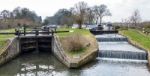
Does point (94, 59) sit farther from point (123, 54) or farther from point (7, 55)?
point (7, 55)

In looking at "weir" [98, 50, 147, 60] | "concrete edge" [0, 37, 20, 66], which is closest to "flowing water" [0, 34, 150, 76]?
"concrete edge" [0, 37, 20, 66]

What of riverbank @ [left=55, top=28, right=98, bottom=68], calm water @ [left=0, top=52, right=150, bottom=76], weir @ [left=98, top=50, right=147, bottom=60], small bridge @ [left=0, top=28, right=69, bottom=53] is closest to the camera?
calm water @ [left=0, top=52, right=150, bottom=76]

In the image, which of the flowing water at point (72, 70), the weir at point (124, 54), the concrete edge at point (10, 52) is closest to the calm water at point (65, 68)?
the flowing water at point (72, 70)

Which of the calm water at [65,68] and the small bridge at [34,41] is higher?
the small bridge at [34,41]

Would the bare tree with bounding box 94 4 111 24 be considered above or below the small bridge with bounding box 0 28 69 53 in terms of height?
above

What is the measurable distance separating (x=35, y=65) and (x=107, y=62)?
25.1 ft

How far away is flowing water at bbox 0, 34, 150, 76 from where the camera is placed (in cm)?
2656

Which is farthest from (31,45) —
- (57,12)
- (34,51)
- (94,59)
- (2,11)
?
(57,12)

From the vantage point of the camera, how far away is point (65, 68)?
2839cm

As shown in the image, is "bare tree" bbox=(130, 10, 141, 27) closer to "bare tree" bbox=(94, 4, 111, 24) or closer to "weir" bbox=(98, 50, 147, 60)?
"bare tree" bbox=(94, 4, 111, 24)

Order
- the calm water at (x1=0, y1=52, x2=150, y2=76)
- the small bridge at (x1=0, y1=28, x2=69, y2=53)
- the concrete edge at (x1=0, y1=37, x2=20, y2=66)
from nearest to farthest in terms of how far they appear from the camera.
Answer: the calm water at (x1=0, y1=52, x2=150, y2=76) < the concrete edge at (x1=0, y1=37, x2=20, y2=66) < the small bridge at (x1=0, y1=28, x2=69, y2=53)

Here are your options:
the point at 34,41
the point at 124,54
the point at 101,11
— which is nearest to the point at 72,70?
the point at 124,54

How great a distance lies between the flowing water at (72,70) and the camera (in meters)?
26.6

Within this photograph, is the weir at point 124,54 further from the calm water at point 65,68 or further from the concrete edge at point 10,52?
the concrete edge at point 10,52
